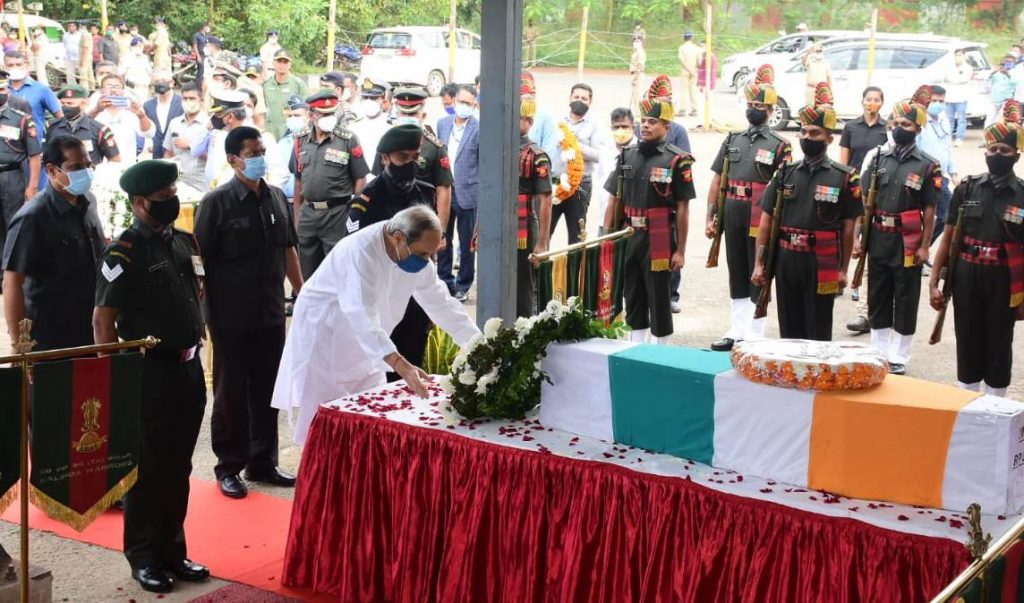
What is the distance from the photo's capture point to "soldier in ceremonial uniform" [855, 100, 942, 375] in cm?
846

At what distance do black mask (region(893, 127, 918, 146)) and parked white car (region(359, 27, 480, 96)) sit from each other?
1673cm

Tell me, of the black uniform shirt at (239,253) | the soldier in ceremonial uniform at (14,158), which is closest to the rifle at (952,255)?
the black uniform shirt at (239,253)

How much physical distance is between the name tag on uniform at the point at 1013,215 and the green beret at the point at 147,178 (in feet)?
16.2

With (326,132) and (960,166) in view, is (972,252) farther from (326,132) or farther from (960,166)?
(960,166)

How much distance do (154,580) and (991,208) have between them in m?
5.26

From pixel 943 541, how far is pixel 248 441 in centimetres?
390

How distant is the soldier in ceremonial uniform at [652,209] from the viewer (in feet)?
28.6

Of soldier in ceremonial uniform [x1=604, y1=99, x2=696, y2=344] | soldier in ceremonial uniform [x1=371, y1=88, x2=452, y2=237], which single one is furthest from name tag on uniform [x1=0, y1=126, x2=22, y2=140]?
soldier in ceremonial uniform [x1=604, y1=99, x2=696, y2=344]

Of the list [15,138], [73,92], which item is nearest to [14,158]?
[15,138]

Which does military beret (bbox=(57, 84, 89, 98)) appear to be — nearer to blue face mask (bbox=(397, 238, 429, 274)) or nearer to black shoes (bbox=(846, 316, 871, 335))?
black shoes (bbox=(846, 316, 871, 335))

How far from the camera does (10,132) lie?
11039 mm

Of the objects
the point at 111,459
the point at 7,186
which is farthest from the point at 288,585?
the point at 7,186

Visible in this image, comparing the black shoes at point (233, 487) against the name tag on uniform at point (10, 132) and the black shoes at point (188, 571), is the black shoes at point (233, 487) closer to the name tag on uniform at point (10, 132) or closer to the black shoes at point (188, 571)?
the black shoes at point (188, 571)

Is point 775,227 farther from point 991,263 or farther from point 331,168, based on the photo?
point 331,168
